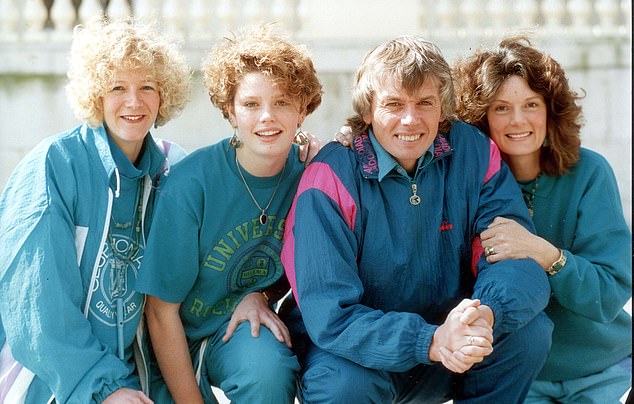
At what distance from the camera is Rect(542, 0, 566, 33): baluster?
8211 millimetres

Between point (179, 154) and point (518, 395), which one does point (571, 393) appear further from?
point (179, 154)

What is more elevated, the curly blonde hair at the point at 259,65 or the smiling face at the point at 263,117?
the curly blonde hair at the point at 259,65

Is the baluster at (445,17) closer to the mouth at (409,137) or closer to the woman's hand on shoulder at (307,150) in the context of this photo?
the woman's hand on shoulder at (307,150)

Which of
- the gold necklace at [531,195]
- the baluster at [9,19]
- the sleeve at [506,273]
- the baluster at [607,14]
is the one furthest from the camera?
the baluster at [9,19]

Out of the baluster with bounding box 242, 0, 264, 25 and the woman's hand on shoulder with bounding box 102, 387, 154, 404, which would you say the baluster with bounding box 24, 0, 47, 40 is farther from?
the woman's hand on shoulder with bounding box 102, 387, 154, 404

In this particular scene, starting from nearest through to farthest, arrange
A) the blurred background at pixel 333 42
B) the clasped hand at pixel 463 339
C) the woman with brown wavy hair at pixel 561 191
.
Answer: the clasped hand at pixel 463 339 < the woman with brown wavy hair at pixel 561 191 < the blurred background at pixel 333 42

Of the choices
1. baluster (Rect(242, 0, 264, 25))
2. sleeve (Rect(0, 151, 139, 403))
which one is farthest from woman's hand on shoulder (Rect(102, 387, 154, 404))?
baluster (Rect(242, 0, 264, 25))

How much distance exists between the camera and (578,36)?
805cm

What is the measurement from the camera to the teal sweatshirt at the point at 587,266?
9.71ft

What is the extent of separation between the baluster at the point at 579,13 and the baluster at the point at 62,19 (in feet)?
15.2

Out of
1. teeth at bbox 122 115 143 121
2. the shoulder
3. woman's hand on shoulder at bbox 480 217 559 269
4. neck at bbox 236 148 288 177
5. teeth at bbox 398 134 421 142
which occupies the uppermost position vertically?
teeth at bbox 122 115 143 121

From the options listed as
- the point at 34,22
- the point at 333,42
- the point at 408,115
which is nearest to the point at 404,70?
the point at 408,115

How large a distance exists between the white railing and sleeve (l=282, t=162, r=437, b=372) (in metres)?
5.58

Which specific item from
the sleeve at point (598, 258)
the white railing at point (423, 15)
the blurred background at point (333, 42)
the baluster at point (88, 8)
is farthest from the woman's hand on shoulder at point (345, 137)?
the baluster at point (88, 8)
